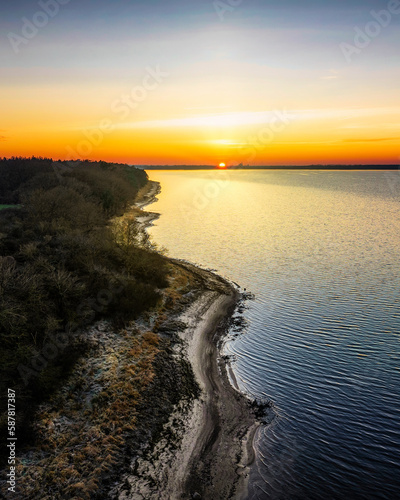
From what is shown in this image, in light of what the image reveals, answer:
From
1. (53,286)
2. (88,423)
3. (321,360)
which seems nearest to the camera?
(88,423)

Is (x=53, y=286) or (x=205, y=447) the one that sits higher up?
(x=53, y=286)

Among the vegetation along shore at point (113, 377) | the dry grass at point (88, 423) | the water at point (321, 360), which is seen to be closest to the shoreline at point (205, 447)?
the vegetation along shore at point (113, 377)

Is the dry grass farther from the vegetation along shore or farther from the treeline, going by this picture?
the treeline

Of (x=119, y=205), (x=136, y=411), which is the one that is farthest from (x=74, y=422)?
(x=119, y=205)

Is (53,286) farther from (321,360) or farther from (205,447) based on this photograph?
(321,360)

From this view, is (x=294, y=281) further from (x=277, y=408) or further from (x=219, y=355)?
(x=277, y=408)

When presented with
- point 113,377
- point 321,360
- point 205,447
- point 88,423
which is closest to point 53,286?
point 113,377
